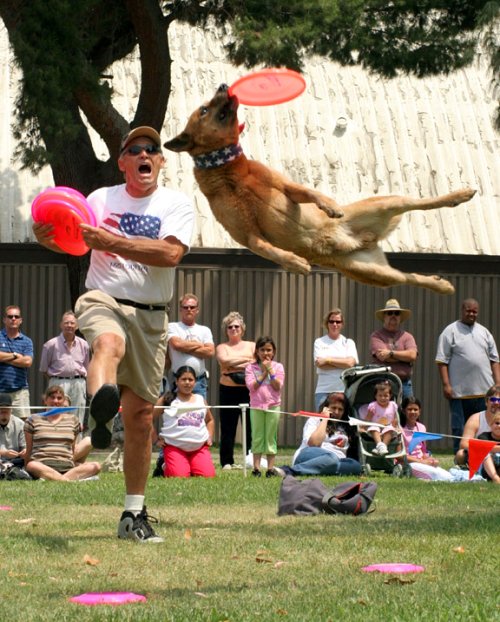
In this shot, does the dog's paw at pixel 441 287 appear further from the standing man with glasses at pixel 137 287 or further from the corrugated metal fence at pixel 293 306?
the corrugated metal fence at pixel 293 306

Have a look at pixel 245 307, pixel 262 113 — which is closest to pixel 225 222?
pixel 245 307

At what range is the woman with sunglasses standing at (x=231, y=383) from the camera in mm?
12672

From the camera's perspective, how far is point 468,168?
2067 centimetres

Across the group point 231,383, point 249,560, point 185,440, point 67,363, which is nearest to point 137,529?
point 249,560

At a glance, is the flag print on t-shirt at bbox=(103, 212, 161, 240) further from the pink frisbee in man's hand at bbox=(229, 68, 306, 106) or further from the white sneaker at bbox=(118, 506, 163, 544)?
the white sneaker at bbox=(118, 506, 163, 544)

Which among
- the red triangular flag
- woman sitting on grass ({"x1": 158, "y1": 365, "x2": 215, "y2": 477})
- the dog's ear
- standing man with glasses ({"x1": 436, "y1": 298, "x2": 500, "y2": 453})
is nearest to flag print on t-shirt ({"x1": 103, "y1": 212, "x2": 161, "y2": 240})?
the dog's ear

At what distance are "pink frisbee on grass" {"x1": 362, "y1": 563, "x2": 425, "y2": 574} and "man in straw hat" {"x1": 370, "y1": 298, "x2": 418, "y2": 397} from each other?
7.15 meters

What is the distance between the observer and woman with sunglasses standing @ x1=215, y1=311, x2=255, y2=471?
1267 centimetres

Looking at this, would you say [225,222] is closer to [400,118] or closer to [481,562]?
[481,562]

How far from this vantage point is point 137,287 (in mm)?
6582

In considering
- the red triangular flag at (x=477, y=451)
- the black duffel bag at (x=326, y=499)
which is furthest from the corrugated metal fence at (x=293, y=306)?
the black duffel bag at (x=326, y=499)

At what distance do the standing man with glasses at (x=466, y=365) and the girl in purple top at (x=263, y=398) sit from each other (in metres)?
2.34

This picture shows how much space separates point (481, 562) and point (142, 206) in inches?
97.7

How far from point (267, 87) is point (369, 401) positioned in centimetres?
636
